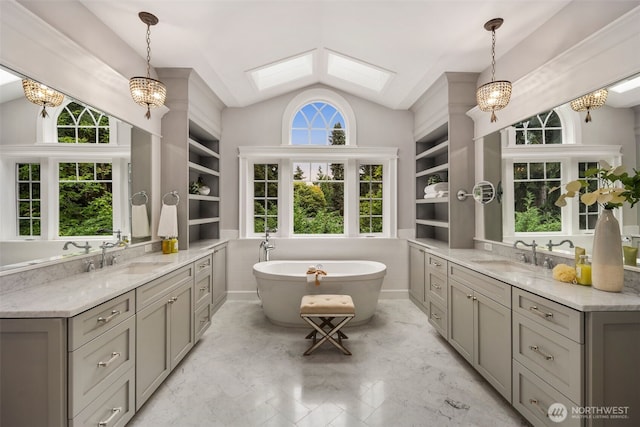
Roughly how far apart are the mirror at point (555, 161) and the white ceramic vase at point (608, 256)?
0.45 feet

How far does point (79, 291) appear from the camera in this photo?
1.63m

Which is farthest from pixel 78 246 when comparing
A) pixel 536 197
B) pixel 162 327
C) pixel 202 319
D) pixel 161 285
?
pixel 536 197

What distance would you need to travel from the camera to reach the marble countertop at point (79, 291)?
4.36 ft

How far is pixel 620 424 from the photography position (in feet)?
4.68

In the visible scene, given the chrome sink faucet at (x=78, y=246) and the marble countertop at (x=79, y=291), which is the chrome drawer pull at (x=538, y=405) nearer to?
the marble countertop at (x=79, y=291)

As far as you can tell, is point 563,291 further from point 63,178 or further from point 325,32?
point 63,178

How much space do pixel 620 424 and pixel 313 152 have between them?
3.84 metres

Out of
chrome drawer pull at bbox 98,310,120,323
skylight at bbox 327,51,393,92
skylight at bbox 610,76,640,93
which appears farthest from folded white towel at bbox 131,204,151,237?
skylight at bbox 610,76,640,93

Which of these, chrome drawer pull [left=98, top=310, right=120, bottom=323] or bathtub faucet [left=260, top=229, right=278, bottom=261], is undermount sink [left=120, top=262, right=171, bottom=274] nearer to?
chrome drawer pull [left=98, top=310, right=120, bottom=323]

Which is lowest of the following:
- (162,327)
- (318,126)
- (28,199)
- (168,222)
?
(162,327)

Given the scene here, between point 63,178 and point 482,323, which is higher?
point 63,178

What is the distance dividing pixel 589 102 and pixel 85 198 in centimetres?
362

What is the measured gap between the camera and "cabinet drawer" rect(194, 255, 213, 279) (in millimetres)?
2889

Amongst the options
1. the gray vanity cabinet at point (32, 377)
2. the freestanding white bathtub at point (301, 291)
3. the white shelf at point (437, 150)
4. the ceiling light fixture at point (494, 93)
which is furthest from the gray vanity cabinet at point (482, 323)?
the gray vanity cabinet at point (32, 377)
